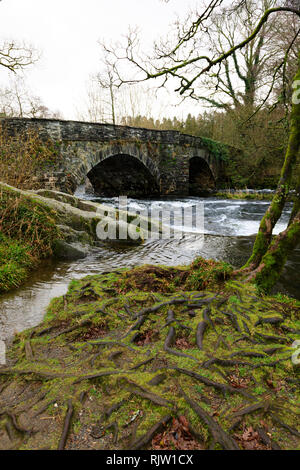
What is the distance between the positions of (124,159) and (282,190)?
14361mm

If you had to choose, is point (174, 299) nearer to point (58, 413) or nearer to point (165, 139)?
point (58, 413)

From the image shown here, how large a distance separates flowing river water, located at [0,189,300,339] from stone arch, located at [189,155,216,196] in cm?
1162

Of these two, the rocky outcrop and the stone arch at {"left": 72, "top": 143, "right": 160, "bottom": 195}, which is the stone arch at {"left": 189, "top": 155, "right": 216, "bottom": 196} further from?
the rocky outcrop

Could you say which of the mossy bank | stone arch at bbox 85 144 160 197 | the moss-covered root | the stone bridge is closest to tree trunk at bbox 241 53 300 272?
the moss-covered root

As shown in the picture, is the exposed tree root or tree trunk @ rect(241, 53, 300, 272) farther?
tree trunk @ rect(241, 53, 300, 272)

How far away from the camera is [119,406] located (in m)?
1.79

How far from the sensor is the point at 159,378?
198 cm

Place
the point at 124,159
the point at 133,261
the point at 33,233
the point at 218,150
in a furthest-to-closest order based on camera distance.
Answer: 1. the point at 218,150
2. the point at 124,159
3. the point at 133,261
4. the point at 33,233

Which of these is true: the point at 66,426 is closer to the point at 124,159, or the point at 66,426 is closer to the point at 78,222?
the point at 78,222

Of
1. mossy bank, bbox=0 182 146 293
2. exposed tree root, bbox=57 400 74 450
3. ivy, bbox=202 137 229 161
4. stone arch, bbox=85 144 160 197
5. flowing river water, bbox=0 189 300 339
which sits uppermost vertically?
ivy, bbox=202 137 229 161

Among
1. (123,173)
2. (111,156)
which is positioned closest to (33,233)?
(111,156)

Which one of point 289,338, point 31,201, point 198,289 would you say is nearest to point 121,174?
point 31,201

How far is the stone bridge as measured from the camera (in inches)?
488

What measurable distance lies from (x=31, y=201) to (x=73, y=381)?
16.6 ft
